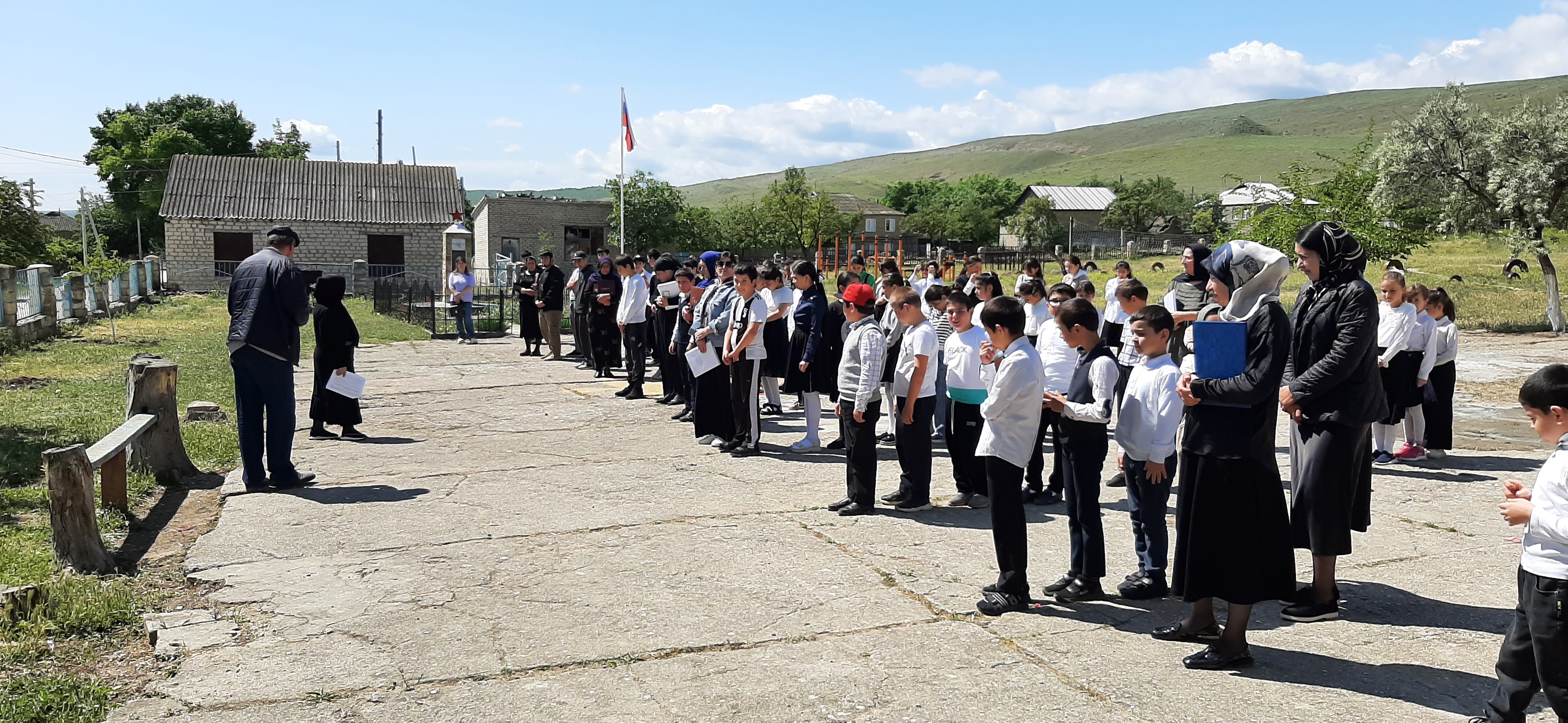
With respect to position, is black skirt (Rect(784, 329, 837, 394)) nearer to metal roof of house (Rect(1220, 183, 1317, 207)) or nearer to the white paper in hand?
the white paper in hand

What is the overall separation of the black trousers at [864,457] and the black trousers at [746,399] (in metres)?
2.28

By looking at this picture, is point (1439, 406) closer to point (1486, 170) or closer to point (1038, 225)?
point (1486, 170)

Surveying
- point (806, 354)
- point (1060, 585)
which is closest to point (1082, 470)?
point (1060, 585)

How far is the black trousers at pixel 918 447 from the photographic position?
292 inches

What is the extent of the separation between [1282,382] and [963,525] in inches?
96.1

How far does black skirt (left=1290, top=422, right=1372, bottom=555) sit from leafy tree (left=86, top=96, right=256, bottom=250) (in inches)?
2685

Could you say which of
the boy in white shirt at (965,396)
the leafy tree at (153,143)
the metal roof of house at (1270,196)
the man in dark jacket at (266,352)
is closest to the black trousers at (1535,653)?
the boy in white shirt at (965,396)

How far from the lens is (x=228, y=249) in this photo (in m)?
44.5

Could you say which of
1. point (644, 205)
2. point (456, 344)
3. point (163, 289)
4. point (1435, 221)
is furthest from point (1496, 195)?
point (644, 205)

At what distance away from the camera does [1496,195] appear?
2322 centimetres

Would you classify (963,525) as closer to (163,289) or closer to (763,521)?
(763,521)

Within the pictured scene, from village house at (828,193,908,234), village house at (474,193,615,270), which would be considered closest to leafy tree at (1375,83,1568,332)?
village house at (474,193,615,270)

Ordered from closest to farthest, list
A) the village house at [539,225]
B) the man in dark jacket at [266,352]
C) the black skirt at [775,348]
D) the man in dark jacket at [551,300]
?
the man in dark jacket at [266,352], the black skirt at [775,348], the man in dark jacket at [551,300], the village house at [539,225]

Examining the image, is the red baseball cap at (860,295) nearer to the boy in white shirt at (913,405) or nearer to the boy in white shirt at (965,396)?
the boy in white shirt at (913,405)
